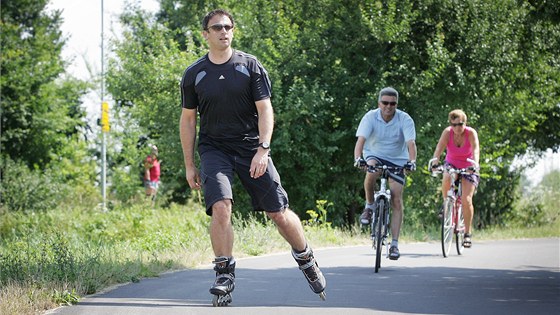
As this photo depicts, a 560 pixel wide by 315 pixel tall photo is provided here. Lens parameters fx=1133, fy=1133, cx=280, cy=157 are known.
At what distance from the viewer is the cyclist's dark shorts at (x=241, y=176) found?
8.12 metres

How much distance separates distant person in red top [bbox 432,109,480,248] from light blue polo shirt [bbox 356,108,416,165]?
83.9 inches

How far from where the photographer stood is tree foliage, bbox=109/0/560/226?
22062 millimetres

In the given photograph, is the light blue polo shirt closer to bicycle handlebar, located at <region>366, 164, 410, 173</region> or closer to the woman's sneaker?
bicycle handlebar, located at <region>366, 164, 410, 173</region>

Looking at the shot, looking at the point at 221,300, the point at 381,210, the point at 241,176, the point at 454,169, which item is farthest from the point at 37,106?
the point at 221,300

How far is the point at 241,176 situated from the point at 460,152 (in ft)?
24.8

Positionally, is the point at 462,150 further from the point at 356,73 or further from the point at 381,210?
the point at 356,73

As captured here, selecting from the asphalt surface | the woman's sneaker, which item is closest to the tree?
the asphalt surface

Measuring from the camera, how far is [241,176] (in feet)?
27.2

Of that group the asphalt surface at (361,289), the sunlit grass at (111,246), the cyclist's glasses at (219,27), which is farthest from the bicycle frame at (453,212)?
the cyclist's glasses at (219,27)

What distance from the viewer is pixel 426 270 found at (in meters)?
12.7

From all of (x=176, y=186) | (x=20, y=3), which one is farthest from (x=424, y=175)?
(x=20, y=3)

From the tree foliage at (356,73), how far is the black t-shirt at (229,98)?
43.1 feet

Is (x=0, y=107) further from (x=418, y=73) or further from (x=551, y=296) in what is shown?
(x=551, y=296)

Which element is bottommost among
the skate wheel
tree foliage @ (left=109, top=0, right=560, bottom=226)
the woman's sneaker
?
the skate wheel
